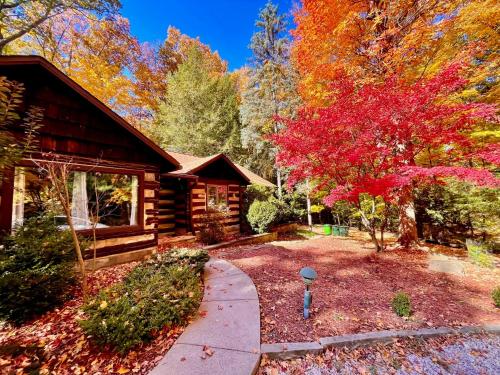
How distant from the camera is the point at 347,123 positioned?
6258 millimetres

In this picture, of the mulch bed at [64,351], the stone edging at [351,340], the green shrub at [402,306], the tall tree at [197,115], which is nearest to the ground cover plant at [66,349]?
the mulch bed at [64,351]

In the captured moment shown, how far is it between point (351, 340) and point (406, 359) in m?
0.74

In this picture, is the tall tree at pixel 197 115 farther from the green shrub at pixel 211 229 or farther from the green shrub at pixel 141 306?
the green shrub at pixel 141 306

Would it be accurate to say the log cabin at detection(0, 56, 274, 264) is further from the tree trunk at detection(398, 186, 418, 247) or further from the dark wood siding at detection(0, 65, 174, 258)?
the tree trunk at detection(398, 186, 418, 247)

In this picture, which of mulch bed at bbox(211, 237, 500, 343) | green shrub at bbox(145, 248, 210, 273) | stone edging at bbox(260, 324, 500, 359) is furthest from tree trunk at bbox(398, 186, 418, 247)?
green shrub at bbox(145, 248, 210, 273)

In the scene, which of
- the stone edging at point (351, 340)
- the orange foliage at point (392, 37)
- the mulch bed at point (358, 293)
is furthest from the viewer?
the orange foliage at point (392, 37)

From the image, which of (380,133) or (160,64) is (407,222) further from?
(160,64)

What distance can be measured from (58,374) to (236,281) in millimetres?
3239

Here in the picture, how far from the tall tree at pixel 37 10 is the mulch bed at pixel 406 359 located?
14207 mm

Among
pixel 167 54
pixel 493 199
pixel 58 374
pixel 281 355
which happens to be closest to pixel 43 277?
pixel 58 374

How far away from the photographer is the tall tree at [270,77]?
1622 cm

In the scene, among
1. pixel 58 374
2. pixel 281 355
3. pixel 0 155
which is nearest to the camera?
pixel 0 155

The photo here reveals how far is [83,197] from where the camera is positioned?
20.1 ft

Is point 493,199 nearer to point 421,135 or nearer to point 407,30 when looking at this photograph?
point 421,135
